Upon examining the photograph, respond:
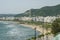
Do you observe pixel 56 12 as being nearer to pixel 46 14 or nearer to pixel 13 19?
pixel 46 14

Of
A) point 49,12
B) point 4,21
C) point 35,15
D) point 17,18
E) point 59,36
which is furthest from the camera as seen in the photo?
point 4,21

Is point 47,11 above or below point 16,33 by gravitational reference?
above

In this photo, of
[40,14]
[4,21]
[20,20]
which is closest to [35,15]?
[40,14]

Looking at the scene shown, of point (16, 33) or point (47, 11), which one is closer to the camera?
point (16, 33)

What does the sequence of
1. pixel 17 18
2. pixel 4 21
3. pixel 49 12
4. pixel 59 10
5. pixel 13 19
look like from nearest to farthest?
pixel 59 10
pixel 49 12
pixel 17 18
pixel 13 19
pixel 4 21

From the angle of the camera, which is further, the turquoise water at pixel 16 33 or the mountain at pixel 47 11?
the mountain at pixel 47 11

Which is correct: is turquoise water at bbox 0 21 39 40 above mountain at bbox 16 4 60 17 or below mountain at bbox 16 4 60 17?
below

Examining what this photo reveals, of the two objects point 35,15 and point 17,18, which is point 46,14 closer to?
point 35,15

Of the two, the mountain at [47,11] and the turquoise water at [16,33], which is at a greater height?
the mountain at [47,11]

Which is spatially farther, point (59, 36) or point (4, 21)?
point (4, 21)

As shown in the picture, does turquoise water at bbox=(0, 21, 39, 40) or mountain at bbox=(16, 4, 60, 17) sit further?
mountain at bbox=(16, 4, 60, 17)
